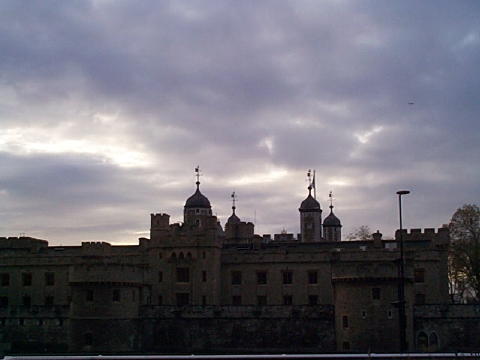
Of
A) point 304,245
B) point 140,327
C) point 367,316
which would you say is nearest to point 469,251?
point 304,245

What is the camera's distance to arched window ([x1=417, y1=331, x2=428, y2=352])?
6125cm

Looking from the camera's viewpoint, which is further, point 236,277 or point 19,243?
point 19,243

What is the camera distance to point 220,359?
33062mm

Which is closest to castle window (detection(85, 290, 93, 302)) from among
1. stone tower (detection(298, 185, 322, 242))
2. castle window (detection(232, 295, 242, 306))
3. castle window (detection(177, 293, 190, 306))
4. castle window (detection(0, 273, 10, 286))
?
castle window (detection(177, 293, 190, 306))

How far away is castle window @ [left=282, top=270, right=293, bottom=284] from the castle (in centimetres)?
22

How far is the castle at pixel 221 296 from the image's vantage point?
60875mm

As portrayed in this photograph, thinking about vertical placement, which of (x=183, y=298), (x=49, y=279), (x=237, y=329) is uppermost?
(x=49, y=279)

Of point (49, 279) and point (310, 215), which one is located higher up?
point (310, 215)

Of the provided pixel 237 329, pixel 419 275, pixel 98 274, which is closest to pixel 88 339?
pixel 98 274

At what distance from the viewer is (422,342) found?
2426 inches

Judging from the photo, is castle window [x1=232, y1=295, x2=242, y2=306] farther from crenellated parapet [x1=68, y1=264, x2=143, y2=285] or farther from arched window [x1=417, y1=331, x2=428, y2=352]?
arched window [x1=417, y1=331, x2=428, y2=352]

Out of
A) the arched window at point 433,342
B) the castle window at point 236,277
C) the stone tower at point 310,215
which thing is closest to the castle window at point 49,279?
the castle window at point 236,277

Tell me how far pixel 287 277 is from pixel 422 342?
64.3 ft

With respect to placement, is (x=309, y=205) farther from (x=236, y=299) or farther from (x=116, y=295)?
(x=116, y=295)
